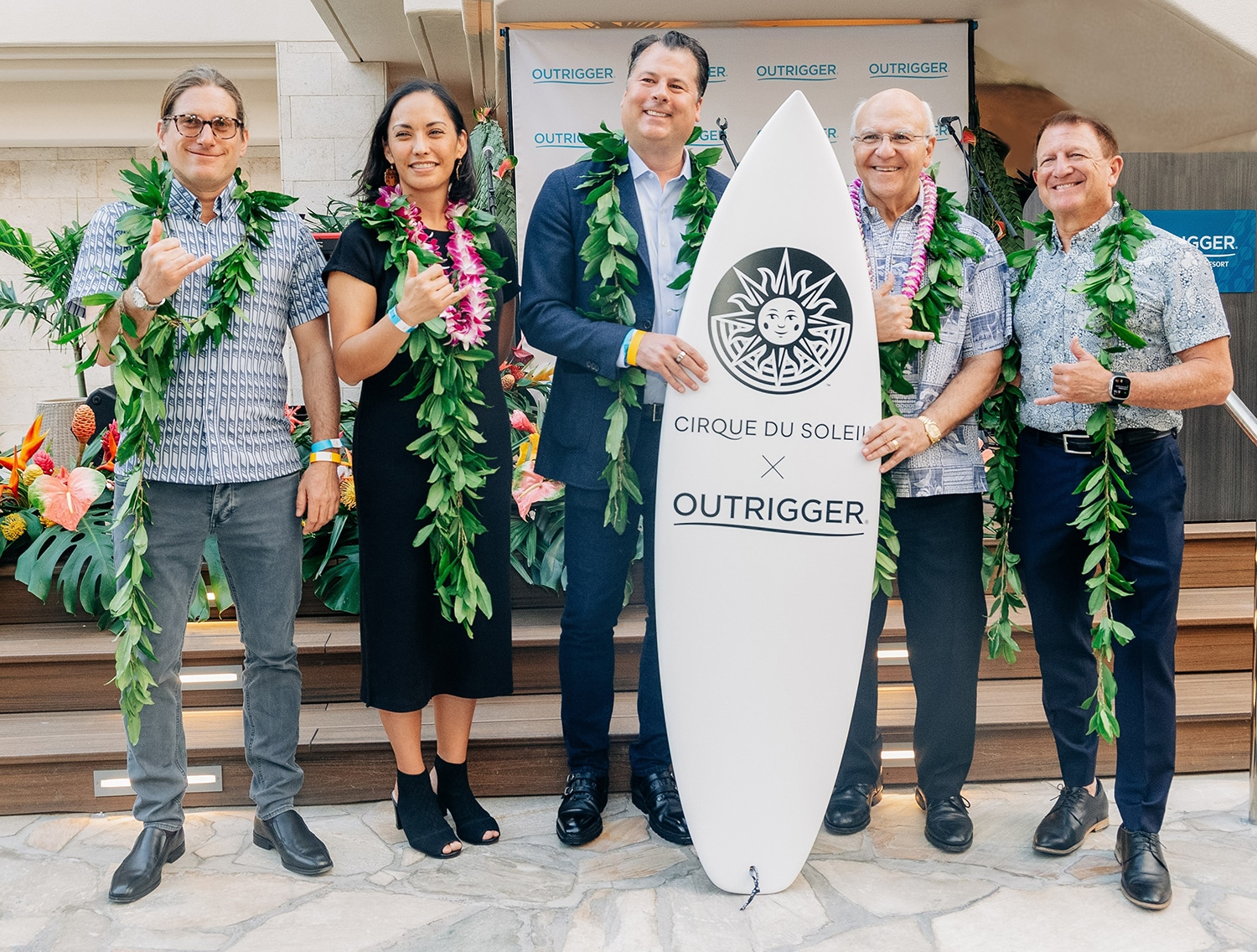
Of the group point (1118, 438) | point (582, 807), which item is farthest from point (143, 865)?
point (1118, 438)

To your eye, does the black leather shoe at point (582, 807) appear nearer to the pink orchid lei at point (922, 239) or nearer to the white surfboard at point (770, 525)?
the white surfboard at point (770, 525)

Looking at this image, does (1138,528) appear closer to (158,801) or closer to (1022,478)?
(1022,478)

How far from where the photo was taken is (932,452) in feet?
6.89

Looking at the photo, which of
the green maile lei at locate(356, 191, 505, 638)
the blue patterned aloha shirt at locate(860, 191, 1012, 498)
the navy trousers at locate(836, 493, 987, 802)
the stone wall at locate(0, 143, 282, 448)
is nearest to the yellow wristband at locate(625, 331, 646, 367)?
the green maile lei at locate(356, 191, 505, 638)

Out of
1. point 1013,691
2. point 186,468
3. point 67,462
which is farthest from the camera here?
point 67,462

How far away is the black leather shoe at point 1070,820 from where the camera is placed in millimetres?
2145

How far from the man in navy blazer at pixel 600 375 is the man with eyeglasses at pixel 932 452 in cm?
38

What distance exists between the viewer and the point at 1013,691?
274 centimetres

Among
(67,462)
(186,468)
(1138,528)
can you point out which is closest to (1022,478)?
(1138,528)

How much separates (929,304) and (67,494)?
2.49 m

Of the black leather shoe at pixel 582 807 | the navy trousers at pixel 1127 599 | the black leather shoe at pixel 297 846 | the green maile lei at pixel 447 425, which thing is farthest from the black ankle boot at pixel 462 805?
the navy trousers at pixel 1127 599

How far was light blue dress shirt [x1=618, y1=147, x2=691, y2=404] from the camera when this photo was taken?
7.04 ft

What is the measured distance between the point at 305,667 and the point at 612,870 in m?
1.15

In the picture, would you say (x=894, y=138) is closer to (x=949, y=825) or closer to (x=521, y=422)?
(x=949, y=825)
